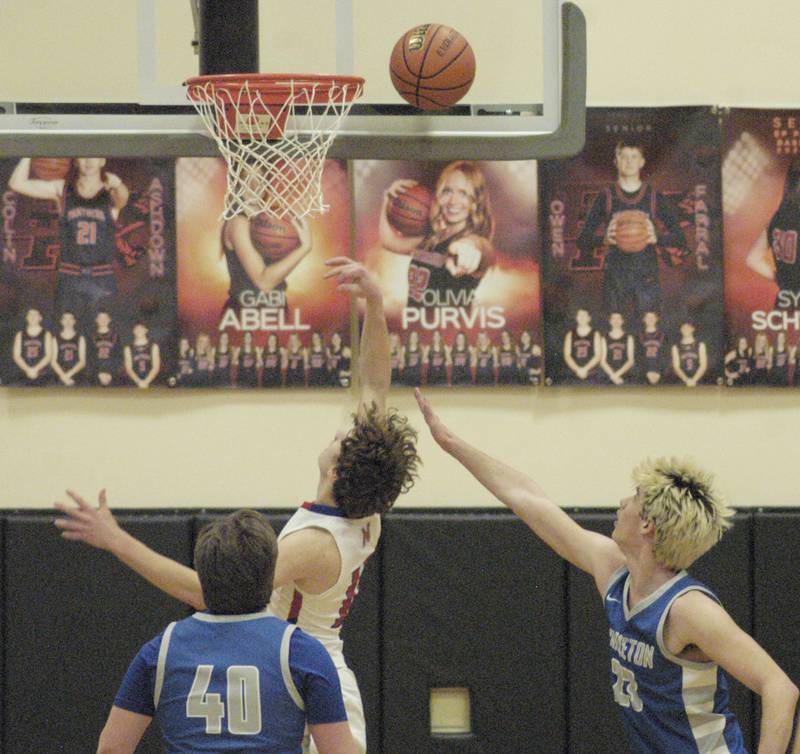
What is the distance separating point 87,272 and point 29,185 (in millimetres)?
457

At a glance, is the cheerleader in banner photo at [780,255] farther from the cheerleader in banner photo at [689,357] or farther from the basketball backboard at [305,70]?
the basketball backboard at [305,70]

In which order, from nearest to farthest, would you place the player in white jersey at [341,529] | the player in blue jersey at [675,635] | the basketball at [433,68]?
the player in blue jersey at [675,635], the player in white jersey at [341,529], the basketball at [433,68]

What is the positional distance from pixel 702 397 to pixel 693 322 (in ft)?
1.12

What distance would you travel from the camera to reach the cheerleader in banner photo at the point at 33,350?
5812 millimetres

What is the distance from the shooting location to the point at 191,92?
4.12 meters

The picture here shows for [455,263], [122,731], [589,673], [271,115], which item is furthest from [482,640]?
[122,731]

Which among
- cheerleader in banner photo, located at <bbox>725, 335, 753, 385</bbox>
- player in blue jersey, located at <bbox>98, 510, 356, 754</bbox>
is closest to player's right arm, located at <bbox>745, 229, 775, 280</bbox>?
cheerleader in banner photo, located at <bbox>725, 335, 753, 385</bbox>

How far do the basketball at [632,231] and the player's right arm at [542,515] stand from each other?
2.25m

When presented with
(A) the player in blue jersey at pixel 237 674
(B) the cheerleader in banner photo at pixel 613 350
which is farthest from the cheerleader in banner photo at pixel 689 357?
(A) the player in blue jersey at pixel 237 674

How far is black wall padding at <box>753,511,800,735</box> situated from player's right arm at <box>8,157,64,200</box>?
11.0ft

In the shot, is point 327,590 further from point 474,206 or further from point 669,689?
point 474,206

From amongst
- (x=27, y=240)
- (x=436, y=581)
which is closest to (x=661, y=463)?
(x=436, y=581)

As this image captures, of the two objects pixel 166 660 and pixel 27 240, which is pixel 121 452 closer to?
pixel 27 240


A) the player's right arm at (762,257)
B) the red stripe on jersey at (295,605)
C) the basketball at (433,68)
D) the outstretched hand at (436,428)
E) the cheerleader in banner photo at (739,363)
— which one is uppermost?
the basketball at (433,68)
